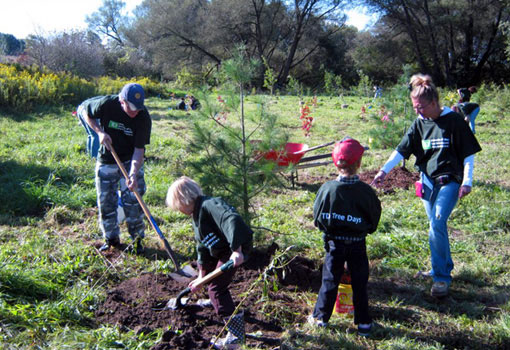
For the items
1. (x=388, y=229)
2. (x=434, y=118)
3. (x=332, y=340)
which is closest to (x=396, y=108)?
(x=388, y=229)

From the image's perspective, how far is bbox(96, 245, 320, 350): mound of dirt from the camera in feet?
9.44

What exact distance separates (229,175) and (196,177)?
34 cm

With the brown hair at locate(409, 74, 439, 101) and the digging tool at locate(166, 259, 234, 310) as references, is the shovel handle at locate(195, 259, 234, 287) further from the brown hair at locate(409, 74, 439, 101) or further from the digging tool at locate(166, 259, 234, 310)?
the brown hair at locate(409, 74, 439, 101)

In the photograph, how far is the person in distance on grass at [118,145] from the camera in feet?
12.6

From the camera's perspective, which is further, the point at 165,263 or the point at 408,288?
the point at 165,263

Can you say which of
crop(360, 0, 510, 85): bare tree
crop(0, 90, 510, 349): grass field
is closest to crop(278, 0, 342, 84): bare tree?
crop(360, 0, 510, 85): bare tree

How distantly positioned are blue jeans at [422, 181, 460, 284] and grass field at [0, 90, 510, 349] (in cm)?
25

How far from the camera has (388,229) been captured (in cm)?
484

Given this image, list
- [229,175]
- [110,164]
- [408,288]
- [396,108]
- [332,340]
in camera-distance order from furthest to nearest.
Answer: [396,108], [110,164], [229,175], [408,288], [332,340]

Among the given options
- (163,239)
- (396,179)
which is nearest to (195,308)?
(163,239)

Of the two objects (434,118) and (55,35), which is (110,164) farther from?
(55,35)

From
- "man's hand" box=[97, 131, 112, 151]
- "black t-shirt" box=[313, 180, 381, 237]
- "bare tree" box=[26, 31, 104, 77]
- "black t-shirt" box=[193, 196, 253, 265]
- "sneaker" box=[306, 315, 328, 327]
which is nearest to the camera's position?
"black t-shirt" box=[193, 196, 253, 265]

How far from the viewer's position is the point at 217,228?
8.96 ft

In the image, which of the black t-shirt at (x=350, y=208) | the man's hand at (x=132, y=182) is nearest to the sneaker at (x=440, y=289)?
the black t-shirt at (x=350, y=208)
